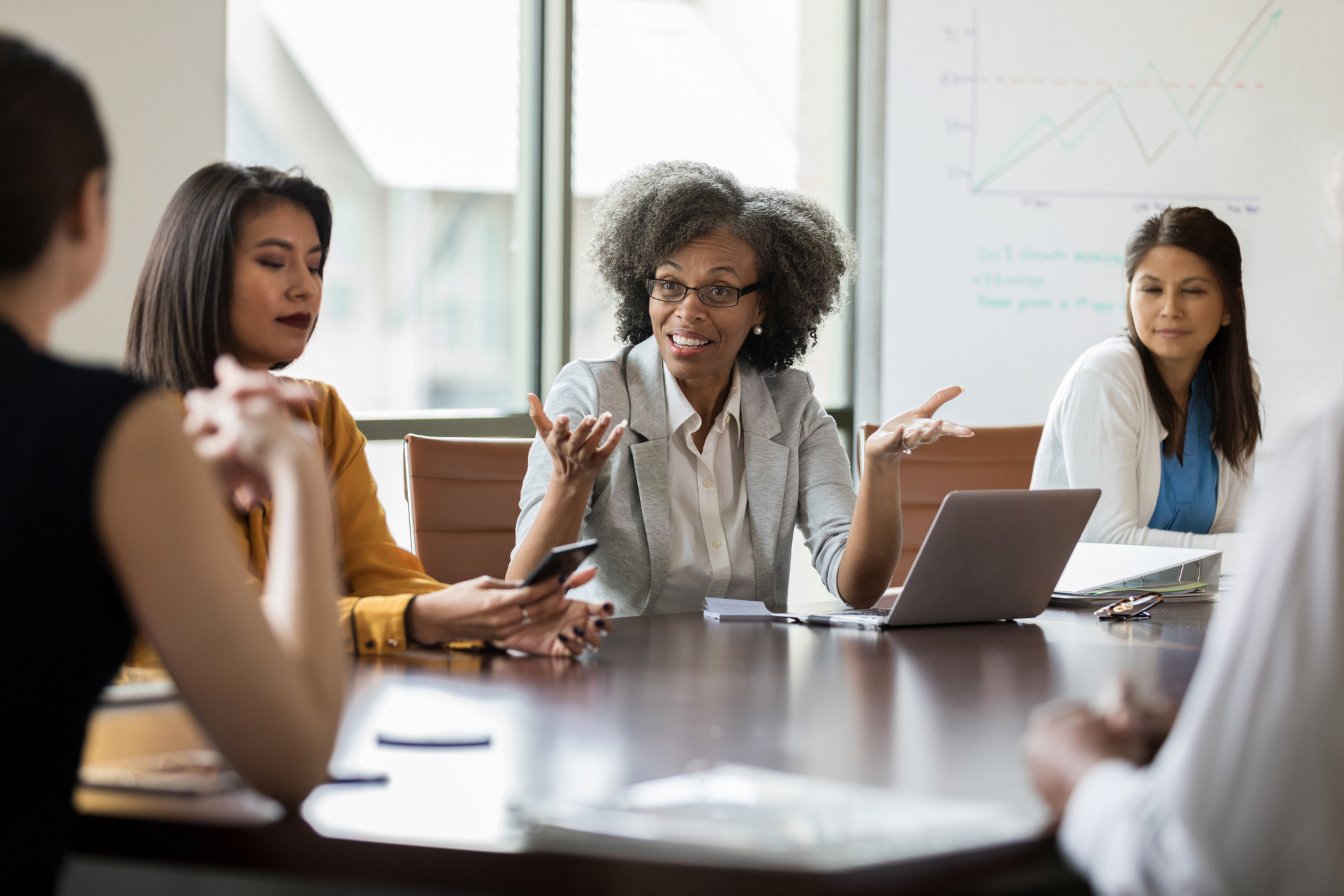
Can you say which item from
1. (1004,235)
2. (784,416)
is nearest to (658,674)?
(784,416)

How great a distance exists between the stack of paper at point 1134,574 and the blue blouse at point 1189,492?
1.43 ft

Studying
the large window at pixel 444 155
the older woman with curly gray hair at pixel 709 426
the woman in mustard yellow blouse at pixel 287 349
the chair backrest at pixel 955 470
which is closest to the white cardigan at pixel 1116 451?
the chair backrest at pixel 955 470

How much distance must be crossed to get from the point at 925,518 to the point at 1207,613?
38.7 inches

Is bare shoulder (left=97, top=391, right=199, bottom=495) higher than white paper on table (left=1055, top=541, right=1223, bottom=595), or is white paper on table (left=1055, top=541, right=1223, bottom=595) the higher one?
bare shoulder (left=97, top=391, right=199, bottom=495)

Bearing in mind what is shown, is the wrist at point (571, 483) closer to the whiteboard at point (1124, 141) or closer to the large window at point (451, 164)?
the large window at point (451, 164)

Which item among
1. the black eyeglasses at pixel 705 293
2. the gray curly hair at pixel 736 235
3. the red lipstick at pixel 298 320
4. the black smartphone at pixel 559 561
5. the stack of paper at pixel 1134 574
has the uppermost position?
the gray curly hair at pixel 736 235

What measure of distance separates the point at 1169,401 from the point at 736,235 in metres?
1.09

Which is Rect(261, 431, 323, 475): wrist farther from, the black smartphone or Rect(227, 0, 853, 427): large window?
Rect(227, 0, 853, 427): large window

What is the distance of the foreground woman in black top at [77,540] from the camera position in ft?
2.59

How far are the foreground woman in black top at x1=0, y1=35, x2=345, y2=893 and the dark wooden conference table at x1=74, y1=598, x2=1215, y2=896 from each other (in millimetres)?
72

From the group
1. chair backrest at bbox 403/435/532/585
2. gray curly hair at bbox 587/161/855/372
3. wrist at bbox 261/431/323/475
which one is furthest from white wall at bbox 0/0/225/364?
wrist at bbox 261/431/323/475

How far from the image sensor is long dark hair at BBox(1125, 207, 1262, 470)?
2.74 m

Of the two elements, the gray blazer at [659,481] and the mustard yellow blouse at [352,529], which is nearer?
the mustard yellow blouse at [352,529]

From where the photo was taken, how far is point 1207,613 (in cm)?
196
